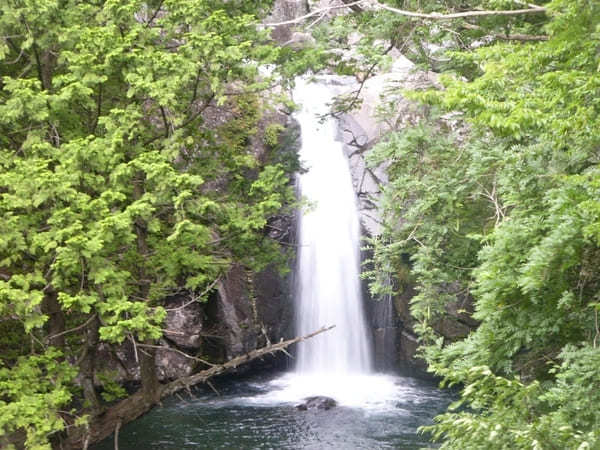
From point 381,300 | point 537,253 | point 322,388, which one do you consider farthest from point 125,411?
point 381,300

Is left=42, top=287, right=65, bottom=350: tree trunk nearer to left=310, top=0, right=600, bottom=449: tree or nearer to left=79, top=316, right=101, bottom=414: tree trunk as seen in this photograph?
left=79, top=316, right=101, bottom=414: tree trunk

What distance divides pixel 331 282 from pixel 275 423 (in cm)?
576

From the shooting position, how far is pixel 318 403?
1392cm

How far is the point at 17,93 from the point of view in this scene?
24.5 ft

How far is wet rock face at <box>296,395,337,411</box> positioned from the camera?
13.8m

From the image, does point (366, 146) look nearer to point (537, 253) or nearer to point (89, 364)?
point (89, 364)

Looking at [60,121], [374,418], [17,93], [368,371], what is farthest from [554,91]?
[368,371]

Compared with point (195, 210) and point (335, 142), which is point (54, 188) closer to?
point (195, 210)

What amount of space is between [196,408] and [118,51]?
8.63 metres

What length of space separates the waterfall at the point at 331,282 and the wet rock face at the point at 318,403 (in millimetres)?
3181

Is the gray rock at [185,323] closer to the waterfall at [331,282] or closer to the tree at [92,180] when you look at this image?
the waterfall at [331,282]

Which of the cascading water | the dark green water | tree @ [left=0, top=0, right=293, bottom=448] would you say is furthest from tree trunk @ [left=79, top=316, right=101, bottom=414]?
the cascading water

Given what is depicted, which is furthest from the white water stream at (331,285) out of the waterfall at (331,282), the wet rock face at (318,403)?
the wet rock face at (318,403)

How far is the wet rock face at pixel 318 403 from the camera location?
1380cm
